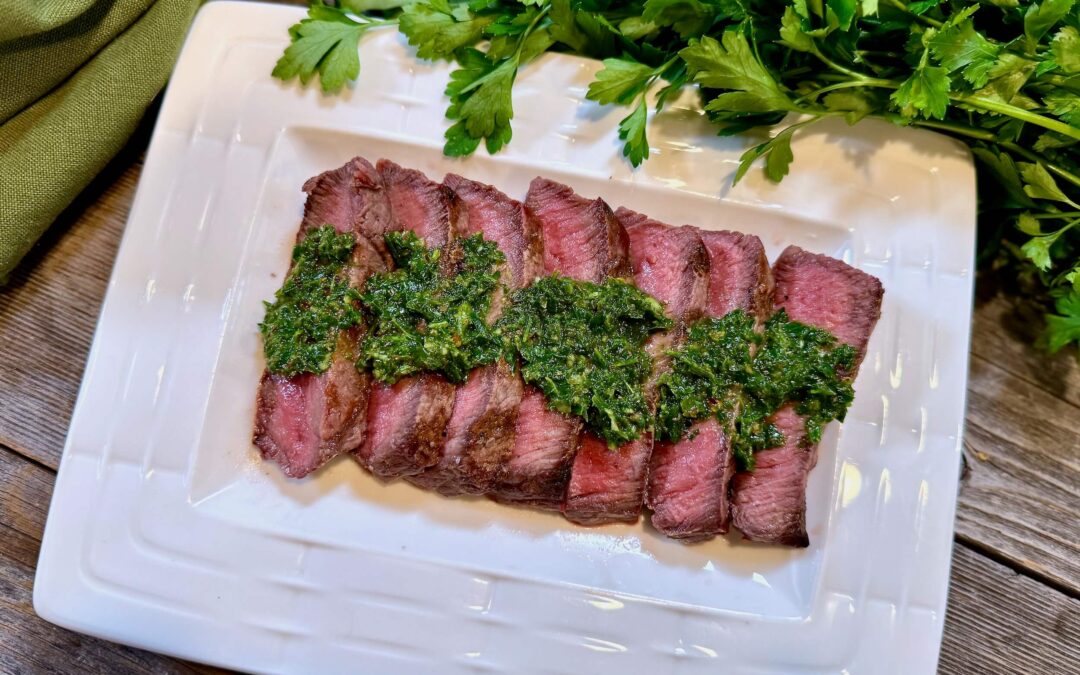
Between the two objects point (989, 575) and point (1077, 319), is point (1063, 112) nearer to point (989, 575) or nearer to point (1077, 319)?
point (1077, 319)

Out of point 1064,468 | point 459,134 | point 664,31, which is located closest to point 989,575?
point 1064,468

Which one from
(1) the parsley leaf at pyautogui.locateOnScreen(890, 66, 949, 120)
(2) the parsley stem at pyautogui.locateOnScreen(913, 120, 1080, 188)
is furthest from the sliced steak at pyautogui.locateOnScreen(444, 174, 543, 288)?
(2) the parsley stem at pyautogui.locateOnScreen(913, 120, 1080, 188)

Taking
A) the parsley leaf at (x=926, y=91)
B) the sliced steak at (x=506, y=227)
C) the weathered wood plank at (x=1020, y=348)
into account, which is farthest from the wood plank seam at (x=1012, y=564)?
the sliced steak at (x=506, y=227)

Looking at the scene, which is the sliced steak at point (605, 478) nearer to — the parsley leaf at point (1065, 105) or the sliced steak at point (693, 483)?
the sliced steak at point (693, 483)

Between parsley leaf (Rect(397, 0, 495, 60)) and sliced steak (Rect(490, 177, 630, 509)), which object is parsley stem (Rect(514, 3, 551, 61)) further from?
sliced steak (Rect(490, 177, 630, 509))

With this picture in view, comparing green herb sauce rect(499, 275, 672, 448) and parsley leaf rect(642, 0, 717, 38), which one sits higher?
parsley leaf rect(642, 0, 717, 38)
